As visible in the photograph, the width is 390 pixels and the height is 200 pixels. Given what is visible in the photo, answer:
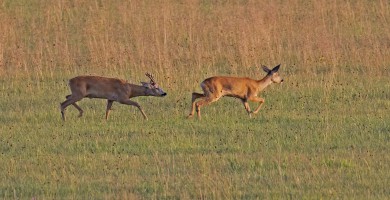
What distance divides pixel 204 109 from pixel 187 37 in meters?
6.56

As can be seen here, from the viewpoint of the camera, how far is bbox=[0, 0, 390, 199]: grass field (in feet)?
33.6

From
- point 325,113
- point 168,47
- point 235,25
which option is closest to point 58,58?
point 168,47

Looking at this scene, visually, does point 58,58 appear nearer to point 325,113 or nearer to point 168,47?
point 168,47

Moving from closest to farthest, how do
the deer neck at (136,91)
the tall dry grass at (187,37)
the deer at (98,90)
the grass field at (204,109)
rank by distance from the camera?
the grass field at (204,109) < the deer at (98,90) < the deer neck at (136,91) < the tall dry grass at (187,37)

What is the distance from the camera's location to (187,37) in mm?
21812

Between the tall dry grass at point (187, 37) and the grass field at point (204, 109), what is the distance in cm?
4

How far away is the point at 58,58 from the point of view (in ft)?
65.5

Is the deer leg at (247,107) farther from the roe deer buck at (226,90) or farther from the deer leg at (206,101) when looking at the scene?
the deer leg at (206,101)

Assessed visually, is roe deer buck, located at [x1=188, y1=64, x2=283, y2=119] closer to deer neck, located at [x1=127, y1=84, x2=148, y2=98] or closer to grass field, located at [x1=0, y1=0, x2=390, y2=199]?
grass field, located at [x1=0, y1=0, x2=390, y2=199]

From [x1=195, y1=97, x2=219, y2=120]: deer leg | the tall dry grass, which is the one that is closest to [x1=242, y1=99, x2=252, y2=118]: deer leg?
[x1=195, y1=97, x2=219, y2=120]: deer leg

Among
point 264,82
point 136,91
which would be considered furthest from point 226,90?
point 136,91

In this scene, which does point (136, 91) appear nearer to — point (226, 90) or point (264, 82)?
point (226, 90)

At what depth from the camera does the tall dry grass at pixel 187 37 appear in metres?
19.1

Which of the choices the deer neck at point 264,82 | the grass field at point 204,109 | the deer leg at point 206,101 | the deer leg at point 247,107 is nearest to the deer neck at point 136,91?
the grass field at point 204,109
